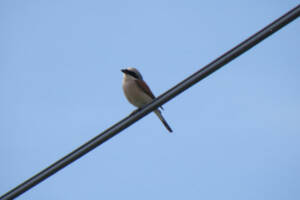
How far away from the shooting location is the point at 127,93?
7.27 m

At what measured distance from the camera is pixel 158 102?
392 centimetres

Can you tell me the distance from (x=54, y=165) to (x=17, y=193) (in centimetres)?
42

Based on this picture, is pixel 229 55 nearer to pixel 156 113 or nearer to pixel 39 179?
pixel 39 179

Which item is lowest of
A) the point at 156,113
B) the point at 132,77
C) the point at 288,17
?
the point at 288,17

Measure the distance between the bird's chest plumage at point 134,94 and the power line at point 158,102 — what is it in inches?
125

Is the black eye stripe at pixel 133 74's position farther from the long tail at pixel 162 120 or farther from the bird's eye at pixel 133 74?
the long tail at pixel 162 120

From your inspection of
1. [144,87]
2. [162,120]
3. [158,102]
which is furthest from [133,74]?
[158,102]

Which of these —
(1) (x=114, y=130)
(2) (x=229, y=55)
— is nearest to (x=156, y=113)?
(1) (x=114, y=130)

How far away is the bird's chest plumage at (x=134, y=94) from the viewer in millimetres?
7254

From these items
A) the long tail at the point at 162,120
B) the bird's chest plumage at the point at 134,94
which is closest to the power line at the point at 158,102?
the bird's chest plumage at the point at 134,94

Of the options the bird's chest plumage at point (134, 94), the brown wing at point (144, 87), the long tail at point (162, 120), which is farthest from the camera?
the long tail at point (162, 120)

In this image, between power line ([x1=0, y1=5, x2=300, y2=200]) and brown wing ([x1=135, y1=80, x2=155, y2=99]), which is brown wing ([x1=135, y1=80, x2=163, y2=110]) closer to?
brown wing ([x1=135, y1=80, x2=155, y2=99])

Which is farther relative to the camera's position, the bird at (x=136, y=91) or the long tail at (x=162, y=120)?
the long tail at (x=162, y=120)

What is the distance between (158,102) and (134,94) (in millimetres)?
3348
